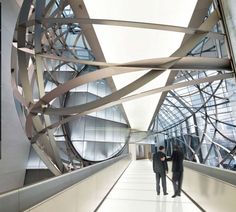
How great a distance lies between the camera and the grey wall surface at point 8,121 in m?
13.1

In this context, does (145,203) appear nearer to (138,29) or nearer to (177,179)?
(177,179)

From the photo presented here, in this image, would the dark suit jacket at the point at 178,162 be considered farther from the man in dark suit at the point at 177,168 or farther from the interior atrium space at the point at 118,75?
the interior atrium space at the point at 118,75

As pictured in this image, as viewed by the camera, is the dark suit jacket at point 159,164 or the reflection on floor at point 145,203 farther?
the dark suit jacket at point 159,164

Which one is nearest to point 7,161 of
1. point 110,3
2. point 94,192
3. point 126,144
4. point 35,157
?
point 35,157

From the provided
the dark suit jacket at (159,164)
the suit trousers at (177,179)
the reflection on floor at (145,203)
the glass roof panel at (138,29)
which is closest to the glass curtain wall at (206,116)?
the dark suit jacket at (159,164)

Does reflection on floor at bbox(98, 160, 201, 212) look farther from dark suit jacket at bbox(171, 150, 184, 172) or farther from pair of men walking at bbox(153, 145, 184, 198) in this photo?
dark suit jacket at bbox(171, 150, 184, 172)

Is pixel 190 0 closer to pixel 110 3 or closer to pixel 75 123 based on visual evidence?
pixel 110 3

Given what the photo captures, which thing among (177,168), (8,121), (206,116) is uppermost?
(206,116)

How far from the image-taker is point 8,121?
46.6ft

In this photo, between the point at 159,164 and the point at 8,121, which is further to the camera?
the point at 8,121

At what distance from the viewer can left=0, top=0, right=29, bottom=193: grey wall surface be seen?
43.0ft

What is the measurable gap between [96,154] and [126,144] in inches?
268

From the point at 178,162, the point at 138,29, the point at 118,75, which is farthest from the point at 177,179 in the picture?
the point at 138,29

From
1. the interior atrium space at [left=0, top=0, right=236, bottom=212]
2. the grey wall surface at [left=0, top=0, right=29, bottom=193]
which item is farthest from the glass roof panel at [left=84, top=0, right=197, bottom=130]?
the grey wall surface at [left=0, top=0, right=29, bottom=193]
